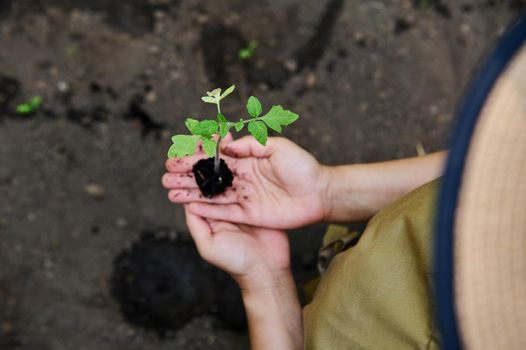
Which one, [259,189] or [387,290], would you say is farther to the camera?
[259,189]

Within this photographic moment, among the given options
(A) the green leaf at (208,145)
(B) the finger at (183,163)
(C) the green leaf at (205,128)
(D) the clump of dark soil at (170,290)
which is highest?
(C) the green leaf at (205,128)

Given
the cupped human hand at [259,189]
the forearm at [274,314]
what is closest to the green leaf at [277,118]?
the cupped human hand at [259,189]

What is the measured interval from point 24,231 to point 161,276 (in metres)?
0.68

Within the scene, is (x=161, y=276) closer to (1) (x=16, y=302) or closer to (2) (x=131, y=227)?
(2) (x=131, y=227)

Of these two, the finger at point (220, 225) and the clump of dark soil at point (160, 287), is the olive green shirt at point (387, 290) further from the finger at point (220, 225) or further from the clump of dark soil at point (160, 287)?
the clump of dark soil at point (160, 287)

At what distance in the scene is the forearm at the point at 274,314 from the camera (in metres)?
1.90

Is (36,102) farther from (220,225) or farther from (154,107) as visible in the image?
(220,225)

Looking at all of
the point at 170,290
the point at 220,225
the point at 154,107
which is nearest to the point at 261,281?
the point at 220,225

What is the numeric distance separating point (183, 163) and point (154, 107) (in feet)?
2.70

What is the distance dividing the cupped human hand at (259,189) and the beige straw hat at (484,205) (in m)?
1.07

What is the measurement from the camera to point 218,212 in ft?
6.48

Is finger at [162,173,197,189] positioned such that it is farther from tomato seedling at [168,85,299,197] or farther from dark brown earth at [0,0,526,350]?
dark brown earth at [0,0,526,350]

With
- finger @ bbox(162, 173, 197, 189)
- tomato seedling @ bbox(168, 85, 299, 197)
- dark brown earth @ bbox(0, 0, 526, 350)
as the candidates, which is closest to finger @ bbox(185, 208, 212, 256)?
finger @ bbox(162, 173, 197, 189)

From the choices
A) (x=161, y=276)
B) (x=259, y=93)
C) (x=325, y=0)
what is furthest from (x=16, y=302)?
(x=325, y=0)
